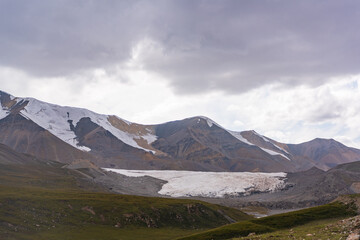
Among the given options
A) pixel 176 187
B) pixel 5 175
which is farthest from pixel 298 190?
pixel 5 175

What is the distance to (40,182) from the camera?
405ft

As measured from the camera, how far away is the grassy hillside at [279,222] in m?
47.9

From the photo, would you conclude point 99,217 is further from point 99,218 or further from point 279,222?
point 279,222

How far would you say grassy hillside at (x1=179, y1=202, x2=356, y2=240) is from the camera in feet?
157

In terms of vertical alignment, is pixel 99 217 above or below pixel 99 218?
above

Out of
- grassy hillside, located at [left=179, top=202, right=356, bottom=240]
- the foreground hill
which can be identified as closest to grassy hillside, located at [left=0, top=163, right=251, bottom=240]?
the foreground hill

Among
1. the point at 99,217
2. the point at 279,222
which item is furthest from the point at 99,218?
the point at 279,222

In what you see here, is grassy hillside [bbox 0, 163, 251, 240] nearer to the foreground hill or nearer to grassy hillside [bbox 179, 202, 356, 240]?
the foreground hill

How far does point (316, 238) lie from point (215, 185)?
546 ft

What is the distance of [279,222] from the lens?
5028 cm

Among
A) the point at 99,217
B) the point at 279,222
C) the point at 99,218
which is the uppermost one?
the point at 279,222

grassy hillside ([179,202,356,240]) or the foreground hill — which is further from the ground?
grassy hillside ([179,202,356,240])

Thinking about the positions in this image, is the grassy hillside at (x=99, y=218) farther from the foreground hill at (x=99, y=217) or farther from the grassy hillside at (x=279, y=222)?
the grassy hillside at (x=279, y=222)

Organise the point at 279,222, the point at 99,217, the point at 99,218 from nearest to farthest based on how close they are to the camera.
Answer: the point at 279,222 < the point at 99,218 < the point at 99,217
